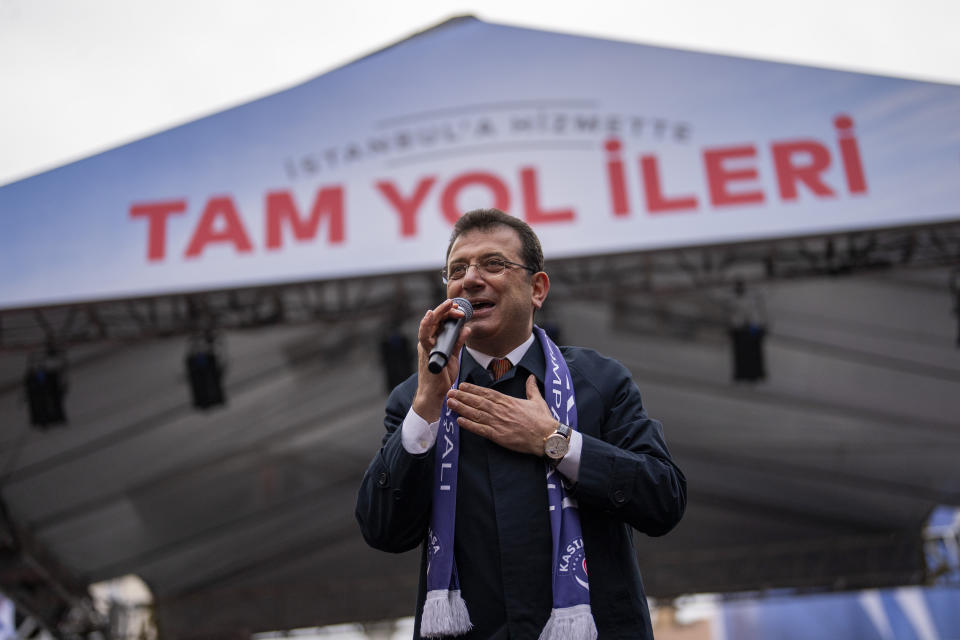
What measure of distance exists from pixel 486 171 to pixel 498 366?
3783mm

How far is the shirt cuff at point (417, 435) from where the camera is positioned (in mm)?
1216

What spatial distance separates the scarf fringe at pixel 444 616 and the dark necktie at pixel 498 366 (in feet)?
1.19

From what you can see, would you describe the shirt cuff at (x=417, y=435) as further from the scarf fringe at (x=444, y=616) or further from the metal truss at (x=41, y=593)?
the metal truss at (x=41, y=593)

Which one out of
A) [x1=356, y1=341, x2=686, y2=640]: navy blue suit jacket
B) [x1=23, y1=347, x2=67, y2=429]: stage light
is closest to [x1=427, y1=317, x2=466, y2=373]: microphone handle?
[x1=356, y1=341, x2=686, y2=640]: navy blue suit jacket

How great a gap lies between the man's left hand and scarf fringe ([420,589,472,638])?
232mm

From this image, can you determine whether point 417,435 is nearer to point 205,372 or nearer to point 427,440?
point 427,440

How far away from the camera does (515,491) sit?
1230mm

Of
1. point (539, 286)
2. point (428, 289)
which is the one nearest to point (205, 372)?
point (428, 289)

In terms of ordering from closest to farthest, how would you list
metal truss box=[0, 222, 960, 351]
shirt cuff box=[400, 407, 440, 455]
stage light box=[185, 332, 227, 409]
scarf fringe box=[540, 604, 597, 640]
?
scarf fringe box=[540, 604, 597, 640] → shirt cuff box=[400, 407, 440, 455] → metal truss box=[0, 222, 960, 351] → stage light box=[185, 332, 227, 409]

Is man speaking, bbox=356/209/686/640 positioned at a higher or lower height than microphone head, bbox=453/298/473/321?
lower

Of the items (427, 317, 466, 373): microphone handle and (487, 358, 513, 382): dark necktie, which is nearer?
(427, 317, 466, 373): microphone handle

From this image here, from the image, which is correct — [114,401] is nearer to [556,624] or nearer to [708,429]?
[708,429]

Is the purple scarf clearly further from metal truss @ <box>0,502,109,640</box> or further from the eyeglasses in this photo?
metal truss @ <box>0,502,109,640</box>

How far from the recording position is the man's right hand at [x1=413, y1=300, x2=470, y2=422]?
1.22 meters
